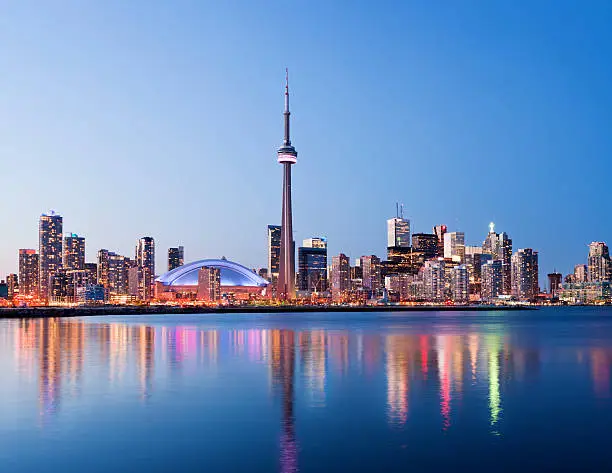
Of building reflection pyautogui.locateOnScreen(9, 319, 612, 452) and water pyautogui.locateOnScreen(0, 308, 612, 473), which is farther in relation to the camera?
building reflection pyautogui.locateOnScreen(9, 319, 612, 452)

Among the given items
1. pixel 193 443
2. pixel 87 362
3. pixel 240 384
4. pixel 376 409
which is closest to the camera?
pixel 193 443

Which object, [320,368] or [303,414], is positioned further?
[320,368]

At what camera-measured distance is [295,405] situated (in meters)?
29.2

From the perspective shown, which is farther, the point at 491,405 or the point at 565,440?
the point at 491,405

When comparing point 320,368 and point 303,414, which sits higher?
point 303,414

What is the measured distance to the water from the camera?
19.8 meters

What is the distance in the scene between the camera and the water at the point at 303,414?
19.8 m

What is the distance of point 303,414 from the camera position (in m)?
26.8

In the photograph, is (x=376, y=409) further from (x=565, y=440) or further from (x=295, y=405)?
(x=565, y=440)

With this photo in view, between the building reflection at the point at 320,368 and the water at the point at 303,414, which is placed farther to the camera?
the building reflection at the point at 320,368

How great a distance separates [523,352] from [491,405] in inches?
1256

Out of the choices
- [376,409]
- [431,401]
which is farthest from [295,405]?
[431,401]

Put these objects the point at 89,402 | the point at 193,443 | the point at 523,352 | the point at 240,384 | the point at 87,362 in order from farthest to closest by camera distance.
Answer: the point at 523,352
the point at 87,362
the point at 240,384
the point at 89,402
the point at 193,443

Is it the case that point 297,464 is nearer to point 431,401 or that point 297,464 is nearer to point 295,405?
point 295,405
